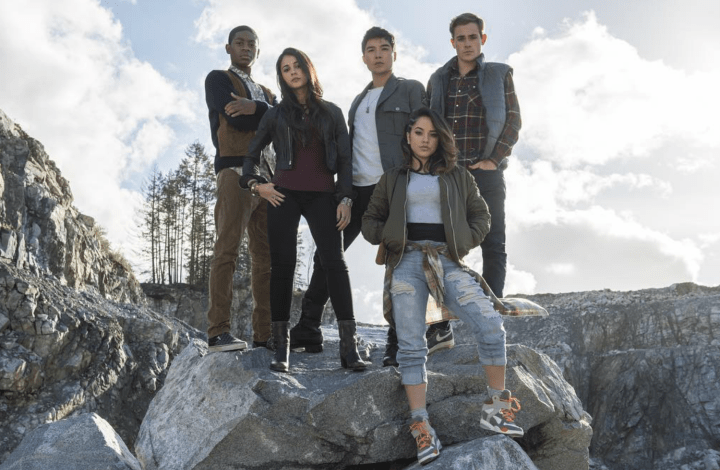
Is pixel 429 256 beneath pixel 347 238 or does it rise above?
beneath

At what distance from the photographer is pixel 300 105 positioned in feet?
14.8

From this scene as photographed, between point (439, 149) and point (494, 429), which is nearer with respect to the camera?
point (494, 429)

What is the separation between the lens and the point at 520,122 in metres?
5.21

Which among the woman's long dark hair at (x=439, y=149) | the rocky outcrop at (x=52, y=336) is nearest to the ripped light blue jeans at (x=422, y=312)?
the woman's long dark hair at (x=439, y=149)

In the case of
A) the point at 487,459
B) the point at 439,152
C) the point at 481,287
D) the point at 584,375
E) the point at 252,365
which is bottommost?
the point at 584,375

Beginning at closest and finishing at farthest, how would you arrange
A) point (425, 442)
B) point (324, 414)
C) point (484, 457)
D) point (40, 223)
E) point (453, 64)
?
point (484, 457) → point (425, 442) → point (324, 414) → point (453, 64) → point (40, 223)

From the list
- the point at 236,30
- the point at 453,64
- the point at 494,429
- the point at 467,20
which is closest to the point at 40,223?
the point at 236,30

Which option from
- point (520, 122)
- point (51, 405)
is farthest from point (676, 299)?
point (51, 405)

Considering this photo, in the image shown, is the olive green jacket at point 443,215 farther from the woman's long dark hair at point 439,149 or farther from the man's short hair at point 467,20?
the man's short hair at point 467,20

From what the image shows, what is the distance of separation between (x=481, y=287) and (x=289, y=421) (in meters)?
1.77

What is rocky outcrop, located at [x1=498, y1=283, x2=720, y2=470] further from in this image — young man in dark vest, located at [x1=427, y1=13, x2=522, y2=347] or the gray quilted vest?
the gray quilted vest

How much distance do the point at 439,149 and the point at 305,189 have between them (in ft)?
3.43

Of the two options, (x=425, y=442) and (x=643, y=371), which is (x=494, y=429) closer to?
(x=425, y=442)

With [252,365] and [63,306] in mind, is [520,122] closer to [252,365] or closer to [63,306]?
[252,365]
